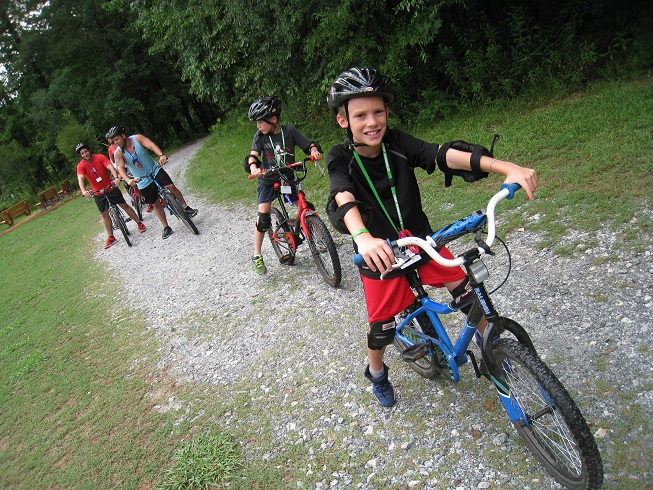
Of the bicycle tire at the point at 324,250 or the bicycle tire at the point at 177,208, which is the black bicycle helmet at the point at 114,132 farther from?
the bicycle tire at the point at 324,250

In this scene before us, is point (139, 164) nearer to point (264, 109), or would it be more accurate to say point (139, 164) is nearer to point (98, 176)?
point (98, 176)

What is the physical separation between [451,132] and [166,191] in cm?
586

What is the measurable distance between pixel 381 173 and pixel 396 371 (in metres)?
1.88

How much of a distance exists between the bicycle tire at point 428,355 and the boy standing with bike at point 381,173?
0.23m

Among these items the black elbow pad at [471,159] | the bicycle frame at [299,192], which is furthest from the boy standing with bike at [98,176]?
the black elbow pad at [471,159]

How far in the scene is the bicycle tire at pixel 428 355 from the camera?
10.3 ft

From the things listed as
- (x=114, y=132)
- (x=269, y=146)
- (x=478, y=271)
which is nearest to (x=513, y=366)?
(x=478, y=271)

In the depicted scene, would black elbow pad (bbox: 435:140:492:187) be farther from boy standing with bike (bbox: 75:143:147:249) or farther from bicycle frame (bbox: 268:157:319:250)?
boy standing with bike (bbox: 75:143:147:249)

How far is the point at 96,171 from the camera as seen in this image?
1003 cm

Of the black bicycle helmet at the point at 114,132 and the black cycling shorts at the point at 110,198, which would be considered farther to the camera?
the black cycling shorts at the point at 110,198

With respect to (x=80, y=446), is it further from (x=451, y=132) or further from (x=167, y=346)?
(x=451, y=132)

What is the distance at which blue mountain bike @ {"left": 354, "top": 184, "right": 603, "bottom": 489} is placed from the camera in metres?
2.17

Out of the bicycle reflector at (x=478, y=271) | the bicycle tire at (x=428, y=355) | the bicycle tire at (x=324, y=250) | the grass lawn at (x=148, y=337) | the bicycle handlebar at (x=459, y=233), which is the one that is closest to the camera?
the bicycle handlebar at (x=459, y=233)

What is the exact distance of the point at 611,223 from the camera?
4598mm
